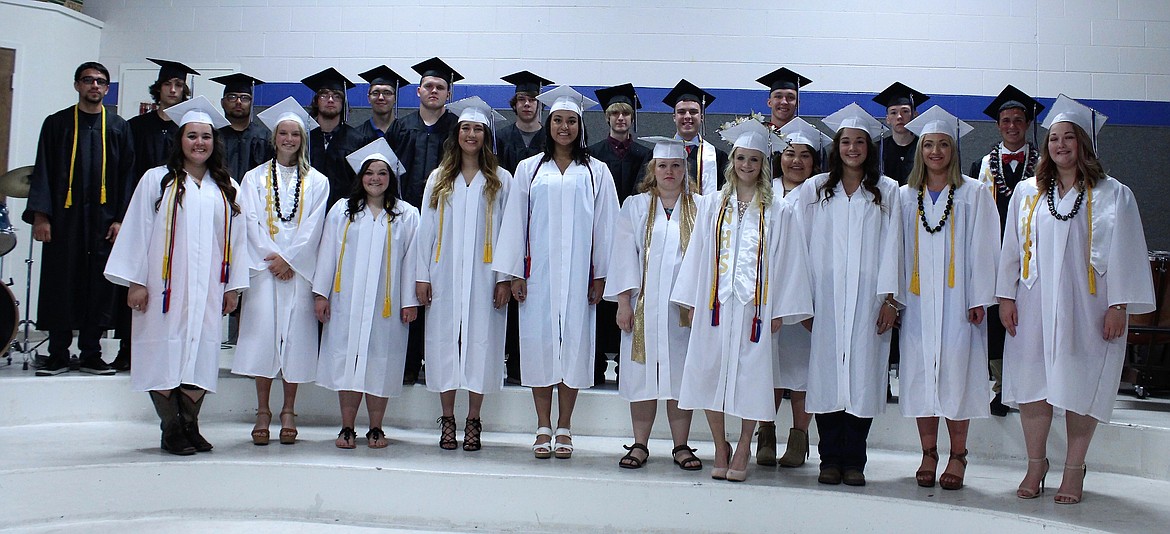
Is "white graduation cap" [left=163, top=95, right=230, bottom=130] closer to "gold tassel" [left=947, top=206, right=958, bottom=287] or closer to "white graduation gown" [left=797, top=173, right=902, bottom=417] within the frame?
"white graduation gown" [left=797, top=173, right=902, bottom=417]

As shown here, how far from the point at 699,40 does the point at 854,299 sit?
4652 mm

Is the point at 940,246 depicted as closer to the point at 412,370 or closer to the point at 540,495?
the point at 540,495

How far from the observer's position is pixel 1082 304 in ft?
12.6

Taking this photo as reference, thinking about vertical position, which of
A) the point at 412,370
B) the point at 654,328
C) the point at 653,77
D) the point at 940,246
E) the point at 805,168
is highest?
the point at 653,77

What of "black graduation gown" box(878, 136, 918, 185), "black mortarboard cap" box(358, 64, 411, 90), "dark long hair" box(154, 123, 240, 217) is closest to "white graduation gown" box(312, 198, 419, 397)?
"dark long hair" box(154, 123, 240, 217)

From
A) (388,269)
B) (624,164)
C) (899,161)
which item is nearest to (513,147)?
(624,164)

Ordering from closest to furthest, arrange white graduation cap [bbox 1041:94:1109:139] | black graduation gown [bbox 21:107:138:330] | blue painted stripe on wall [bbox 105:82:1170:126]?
white graduation cap [bbox 1041:94:1109:139]
black graduation gown [bbox 21:107:138:330]
blue painted stripe on wall [bbox 105:82:1170:126]

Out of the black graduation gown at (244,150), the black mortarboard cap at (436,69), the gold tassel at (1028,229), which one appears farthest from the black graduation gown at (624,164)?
the gold tassel at (1028,229)

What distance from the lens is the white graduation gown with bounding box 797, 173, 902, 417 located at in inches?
161

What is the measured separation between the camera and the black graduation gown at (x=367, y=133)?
581cm

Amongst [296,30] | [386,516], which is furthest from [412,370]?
[296,30]

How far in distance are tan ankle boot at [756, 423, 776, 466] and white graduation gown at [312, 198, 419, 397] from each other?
185 cm

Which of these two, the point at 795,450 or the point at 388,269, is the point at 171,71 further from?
the point at 795,450

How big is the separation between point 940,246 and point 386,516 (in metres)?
2.68
